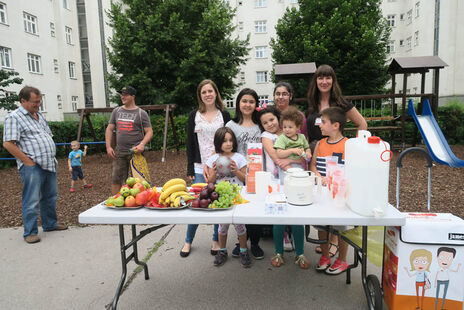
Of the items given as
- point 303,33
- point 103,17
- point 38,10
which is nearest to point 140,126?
point 303,33

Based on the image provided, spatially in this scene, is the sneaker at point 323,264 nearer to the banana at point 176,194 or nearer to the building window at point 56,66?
the banana at point 176,194

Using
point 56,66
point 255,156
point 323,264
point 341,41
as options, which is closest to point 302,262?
point 323,264

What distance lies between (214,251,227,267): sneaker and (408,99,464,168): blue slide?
5869mm

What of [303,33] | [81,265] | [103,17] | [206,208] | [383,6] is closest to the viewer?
[206,208]

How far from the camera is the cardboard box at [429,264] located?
1884mm

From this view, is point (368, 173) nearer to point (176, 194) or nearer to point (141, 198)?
point (176, 194)

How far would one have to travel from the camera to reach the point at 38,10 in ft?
65.9

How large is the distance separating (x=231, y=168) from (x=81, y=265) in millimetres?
1926

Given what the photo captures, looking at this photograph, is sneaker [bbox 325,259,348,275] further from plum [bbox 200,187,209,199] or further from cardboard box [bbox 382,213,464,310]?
plum [bbox 200,187,209,199]

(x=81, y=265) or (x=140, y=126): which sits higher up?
(x=140, y=126)

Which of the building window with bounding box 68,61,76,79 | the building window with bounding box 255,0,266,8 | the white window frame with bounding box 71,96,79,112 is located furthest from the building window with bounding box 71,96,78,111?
the building window with bounding box 255,0,266,8

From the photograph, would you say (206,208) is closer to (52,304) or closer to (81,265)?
(52,304)

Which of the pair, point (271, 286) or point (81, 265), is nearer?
point (271, 286)

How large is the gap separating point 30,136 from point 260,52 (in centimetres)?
2752
